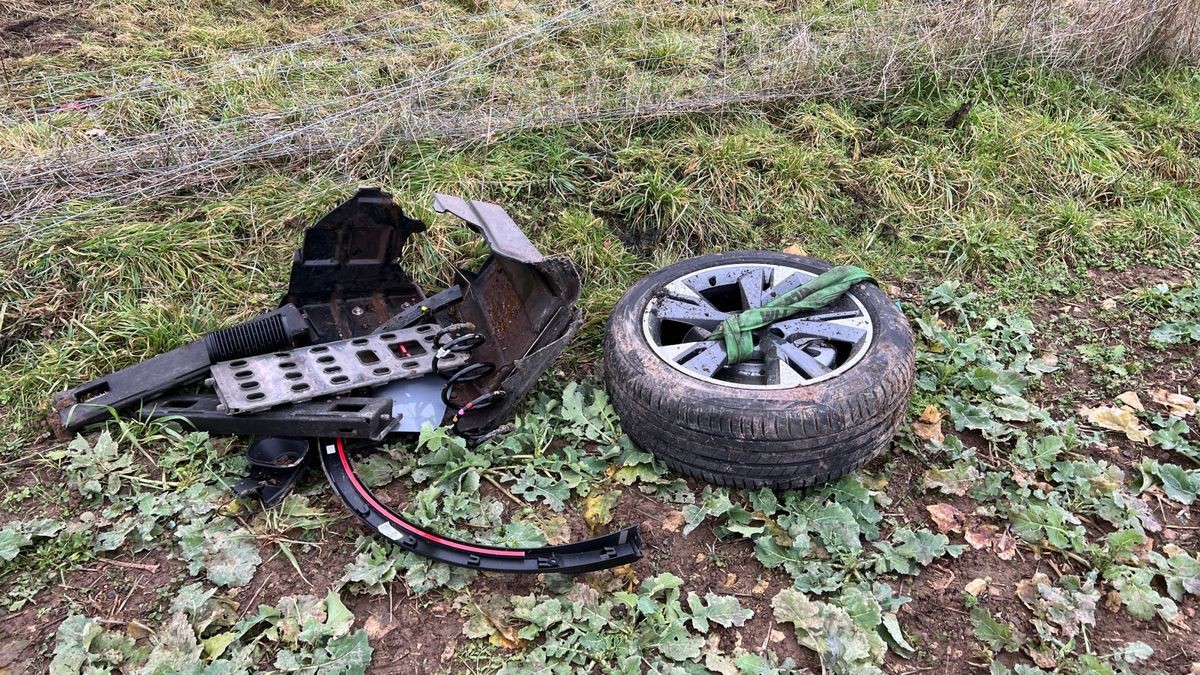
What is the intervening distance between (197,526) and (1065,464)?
10.3 ft

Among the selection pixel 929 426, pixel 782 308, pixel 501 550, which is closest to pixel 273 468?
pixel 501 550

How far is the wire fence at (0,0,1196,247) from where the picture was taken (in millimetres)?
4354

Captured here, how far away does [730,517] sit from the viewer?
2.73 m

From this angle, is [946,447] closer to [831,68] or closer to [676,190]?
[676,190]

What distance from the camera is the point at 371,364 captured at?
3109 millimetres

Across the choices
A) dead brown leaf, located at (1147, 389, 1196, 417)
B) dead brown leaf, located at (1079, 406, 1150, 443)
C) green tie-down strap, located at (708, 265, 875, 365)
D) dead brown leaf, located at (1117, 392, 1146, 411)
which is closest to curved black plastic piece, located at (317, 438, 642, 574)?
green tie-down strap, located at (708, 265, 875, 365)

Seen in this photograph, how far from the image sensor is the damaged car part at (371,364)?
2746 millimetres

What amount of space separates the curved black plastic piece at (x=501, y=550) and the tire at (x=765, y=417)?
41cm

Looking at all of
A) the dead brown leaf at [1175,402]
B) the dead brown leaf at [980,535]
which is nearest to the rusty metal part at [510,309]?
the dead brown leaf at [980,535]

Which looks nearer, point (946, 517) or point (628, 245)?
point (946, 517)

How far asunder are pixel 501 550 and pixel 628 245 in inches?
86.1

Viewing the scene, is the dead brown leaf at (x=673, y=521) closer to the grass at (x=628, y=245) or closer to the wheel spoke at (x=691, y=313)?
the grass at (x=628, y=245)

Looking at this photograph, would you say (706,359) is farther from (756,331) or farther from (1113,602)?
(1113,602)

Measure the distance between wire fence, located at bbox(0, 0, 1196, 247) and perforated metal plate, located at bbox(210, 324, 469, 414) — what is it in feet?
5.39
